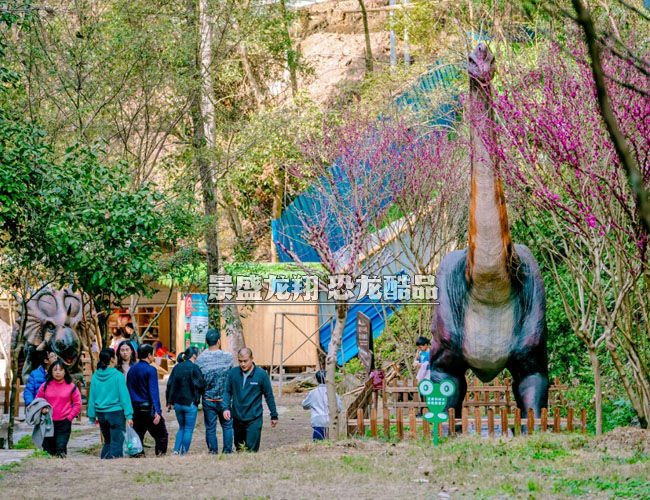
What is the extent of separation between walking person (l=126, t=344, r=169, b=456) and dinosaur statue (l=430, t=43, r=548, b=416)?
10.2ft

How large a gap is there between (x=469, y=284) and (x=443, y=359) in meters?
0.96

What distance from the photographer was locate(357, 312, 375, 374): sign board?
1423 cm

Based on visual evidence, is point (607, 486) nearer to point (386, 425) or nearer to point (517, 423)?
point (517, 423)

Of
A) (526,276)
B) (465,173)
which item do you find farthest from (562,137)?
(465,173)

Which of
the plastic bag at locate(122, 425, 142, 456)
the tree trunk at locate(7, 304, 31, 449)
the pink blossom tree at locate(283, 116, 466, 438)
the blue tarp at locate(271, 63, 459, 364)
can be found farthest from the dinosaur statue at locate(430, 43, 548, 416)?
the blue tarp at locate(271, 63, 459, 364)

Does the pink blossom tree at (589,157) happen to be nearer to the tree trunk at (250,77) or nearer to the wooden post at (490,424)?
the wooden post at (490,424)

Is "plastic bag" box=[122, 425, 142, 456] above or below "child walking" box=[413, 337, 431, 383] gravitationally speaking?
below

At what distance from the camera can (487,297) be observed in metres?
9.98

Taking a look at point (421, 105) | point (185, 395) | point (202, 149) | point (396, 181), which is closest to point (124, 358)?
point (185, 395)

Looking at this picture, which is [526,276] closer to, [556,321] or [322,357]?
[556,321]

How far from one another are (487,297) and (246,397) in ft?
9.03

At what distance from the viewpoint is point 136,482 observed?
7703mm

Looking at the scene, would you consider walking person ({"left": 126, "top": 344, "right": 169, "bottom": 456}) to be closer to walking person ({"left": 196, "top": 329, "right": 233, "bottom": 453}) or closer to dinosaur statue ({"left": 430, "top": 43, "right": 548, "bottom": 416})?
walking person ({"left": 196, "top": 329, "right": 233, "bottom": 453})

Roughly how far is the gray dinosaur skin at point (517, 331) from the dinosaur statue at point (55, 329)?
7.87m
